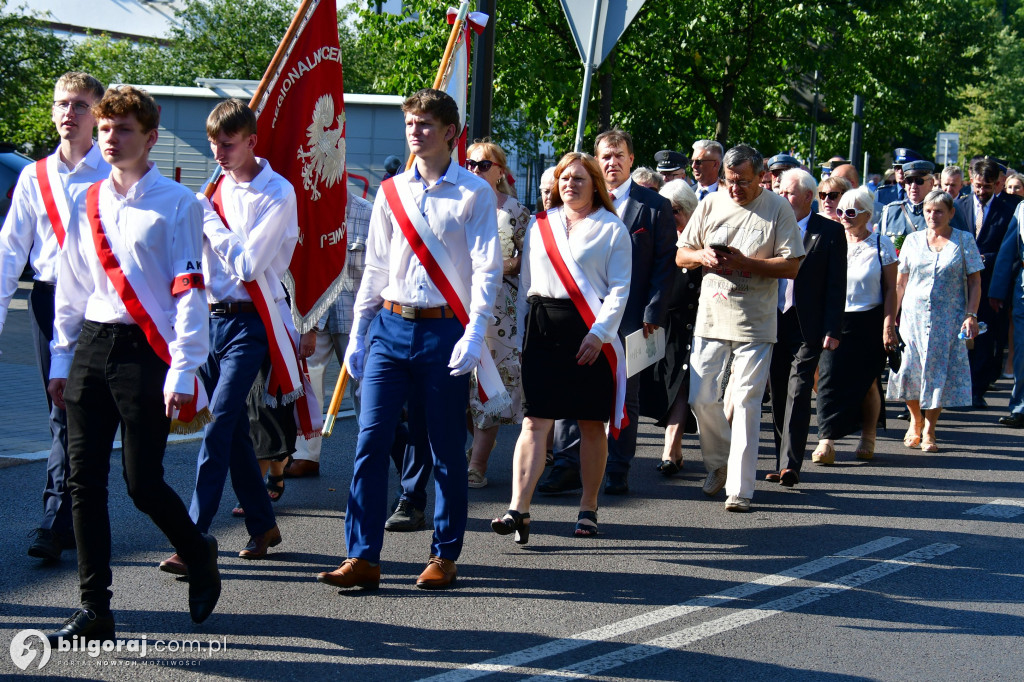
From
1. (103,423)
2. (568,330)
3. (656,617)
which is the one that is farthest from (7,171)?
(656,617)

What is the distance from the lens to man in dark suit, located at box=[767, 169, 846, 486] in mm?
7762

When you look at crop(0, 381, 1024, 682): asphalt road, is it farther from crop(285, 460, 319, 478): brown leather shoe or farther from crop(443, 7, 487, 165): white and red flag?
crop(443, 7, 487, 165): white and red flag

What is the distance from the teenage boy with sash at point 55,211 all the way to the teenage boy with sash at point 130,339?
2.61 feet

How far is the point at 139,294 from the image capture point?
436cm

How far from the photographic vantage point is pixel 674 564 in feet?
19.3

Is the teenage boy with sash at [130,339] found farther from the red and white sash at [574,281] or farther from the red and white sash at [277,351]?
the red and white sash at [574,281]

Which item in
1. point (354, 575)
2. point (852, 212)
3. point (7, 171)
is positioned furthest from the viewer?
point (7, 171)

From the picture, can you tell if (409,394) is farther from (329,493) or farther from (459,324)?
(329,493)

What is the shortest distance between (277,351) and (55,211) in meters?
1.10

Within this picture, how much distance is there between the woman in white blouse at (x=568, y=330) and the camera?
6020 millimetres

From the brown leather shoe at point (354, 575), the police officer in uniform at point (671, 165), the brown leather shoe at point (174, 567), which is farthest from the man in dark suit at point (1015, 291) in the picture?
the brown leather shoe at point (174, 567)

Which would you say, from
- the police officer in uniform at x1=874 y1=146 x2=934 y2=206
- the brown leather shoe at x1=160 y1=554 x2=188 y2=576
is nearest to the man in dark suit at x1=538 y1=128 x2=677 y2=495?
the brown leather shoe at x1=160 y1=554 x2=188 y2=576

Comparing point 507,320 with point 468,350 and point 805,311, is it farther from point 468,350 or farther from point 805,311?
point 468,350

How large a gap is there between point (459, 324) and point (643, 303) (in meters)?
2.25
